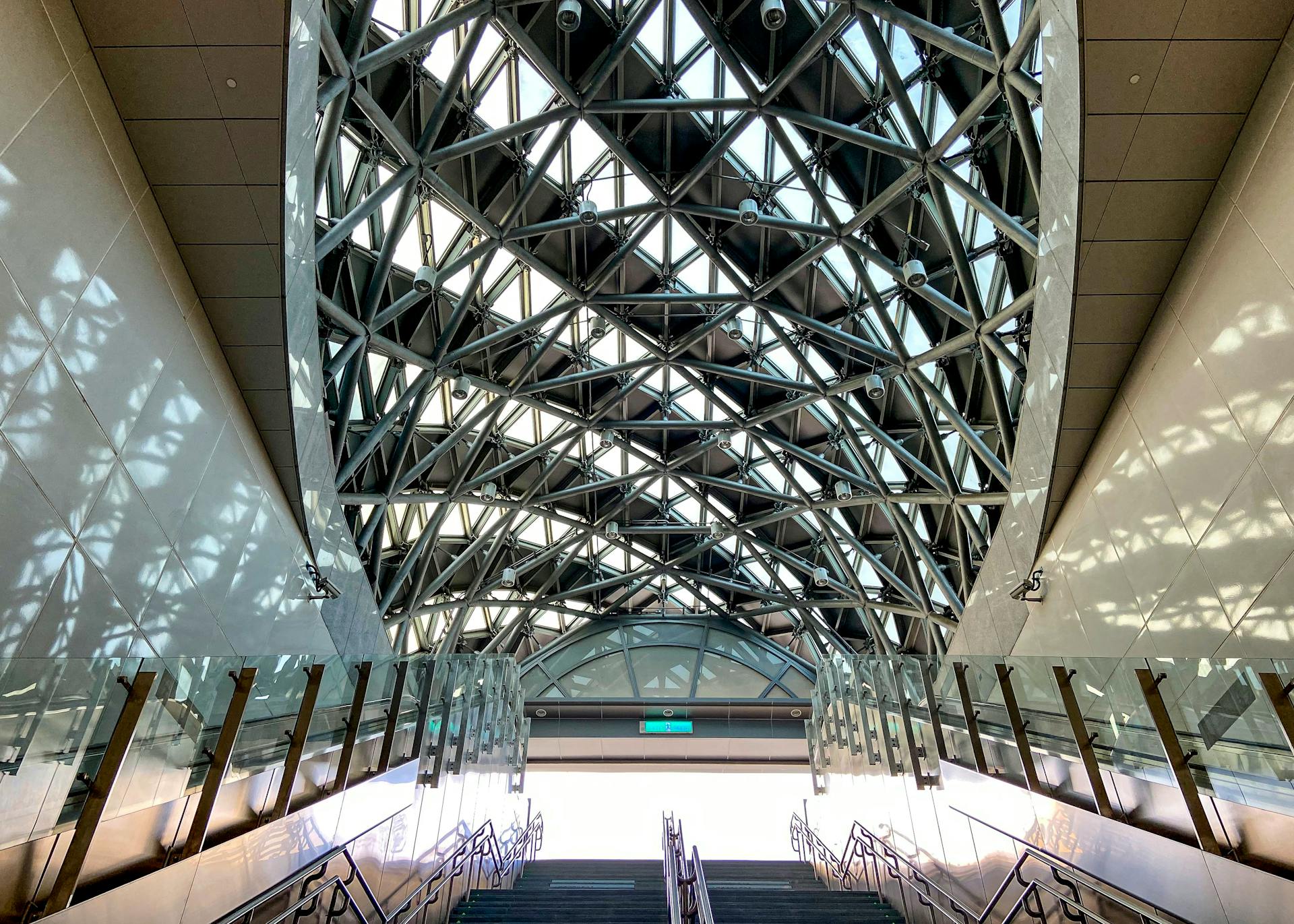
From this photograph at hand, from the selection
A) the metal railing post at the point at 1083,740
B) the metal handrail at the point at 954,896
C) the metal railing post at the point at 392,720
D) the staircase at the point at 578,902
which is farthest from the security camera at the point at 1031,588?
the metal railing post at the point at 392,720

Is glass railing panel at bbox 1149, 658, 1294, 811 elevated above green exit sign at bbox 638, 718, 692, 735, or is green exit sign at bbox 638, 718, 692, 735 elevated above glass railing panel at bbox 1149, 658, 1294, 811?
green exit sign at bbox 638, 718, 692, 735

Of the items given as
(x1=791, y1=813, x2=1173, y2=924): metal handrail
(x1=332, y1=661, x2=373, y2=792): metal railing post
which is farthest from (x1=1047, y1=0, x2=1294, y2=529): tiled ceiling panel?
(x1=332, y1=661, x2=373, y2=792): metal railing post

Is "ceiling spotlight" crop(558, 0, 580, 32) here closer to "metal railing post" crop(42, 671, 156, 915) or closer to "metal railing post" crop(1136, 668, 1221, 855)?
"metal railing post" crop(42, 671, 156, 915)

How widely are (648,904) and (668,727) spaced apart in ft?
95.4

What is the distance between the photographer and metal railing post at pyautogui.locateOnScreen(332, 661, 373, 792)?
8.58 meters

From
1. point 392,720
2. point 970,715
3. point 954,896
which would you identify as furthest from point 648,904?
point 970,715

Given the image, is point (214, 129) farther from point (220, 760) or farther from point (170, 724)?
point (220, 760)

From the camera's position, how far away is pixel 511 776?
18.7m

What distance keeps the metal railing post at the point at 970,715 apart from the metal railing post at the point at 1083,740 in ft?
7.10

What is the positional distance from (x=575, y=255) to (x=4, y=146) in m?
13.5

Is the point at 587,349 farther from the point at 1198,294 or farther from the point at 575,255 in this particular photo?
the point at 1198,294

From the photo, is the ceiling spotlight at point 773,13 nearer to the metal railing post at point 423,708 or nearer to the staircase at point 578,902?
the metal railing post at point 423,708

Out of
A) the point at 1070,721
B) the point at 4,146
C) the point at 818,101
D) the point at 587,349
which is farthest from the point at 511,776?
the point at 818,101

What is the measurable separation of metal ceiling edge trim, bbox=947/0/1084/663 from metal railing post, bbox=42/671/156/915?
11163 mm
